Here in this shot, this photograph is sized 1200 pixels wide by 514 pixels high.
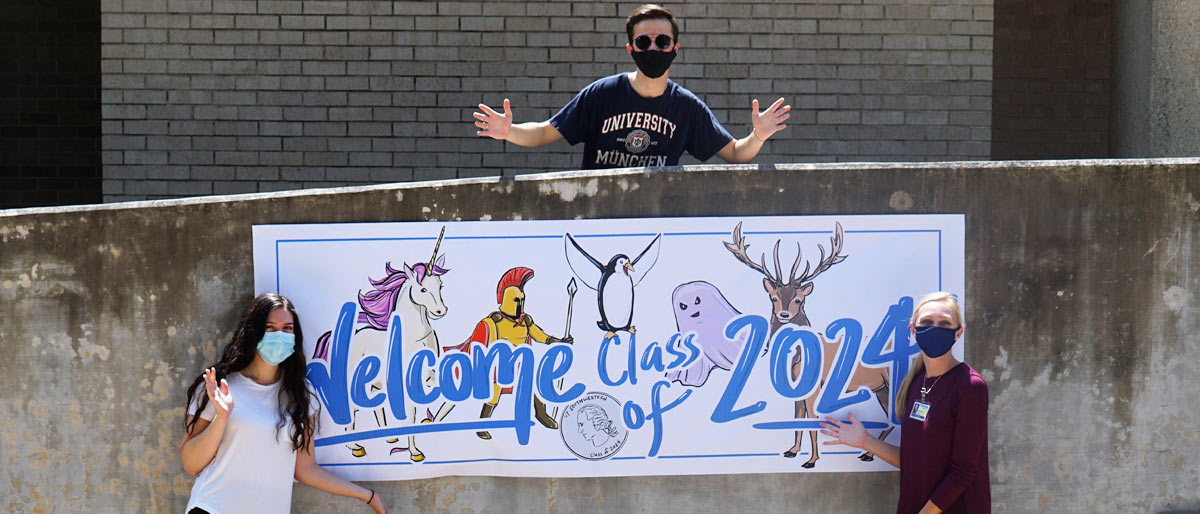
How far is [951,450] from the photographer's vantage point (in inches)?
150

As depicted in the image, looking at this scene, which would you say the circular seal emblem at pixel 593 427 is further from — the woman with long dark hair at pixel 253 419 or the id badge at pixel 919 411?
the id badge at pixel 919 411

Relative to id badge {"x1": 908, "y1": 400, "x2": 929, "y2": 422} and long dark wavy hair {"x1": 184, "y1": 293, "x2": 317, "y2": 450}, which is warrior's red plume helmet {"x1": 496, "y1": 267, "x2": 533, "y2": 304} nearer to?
long dark wavy hair {"x1": 184, "y1": 293, "x2": 317, "y2": 450}

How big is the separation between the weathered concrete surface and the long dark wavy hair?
13.8 inches

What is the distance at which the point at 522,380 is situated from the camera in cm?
438

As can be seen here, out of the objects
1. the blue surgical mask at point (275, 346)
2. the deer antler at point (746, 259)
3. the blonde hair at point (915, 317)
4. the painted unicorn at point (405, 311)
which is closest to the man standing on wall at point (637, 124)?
the deer antler at point (746, 259)

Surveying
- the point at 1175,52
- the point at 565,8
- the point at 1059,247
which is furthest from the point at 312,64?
the point at 1175,52

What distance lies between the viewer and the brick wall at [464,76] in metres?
7.61

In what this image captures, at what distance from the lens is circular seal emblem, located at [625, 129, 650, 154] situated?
4680 millimetres

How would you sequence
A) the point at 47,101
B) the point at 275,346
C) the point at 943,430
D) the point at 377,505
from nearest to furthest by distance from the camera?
the point at 943,430, the point at 275,346, the point at 377,505, the point at 47,101

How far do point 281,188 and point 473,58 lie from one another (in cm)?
177

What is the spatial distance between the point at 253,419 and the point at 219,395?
0.15 m

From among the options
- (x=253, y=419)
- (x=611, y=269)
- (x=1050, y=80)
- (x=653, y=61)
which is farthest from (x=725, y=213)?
(x=1050, y=80)

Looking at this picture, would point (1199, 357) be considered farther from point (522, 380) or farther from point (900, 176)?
point (522, 380)

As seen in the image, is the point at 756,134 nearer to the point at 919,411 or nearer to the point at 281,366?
the point at 919,411
